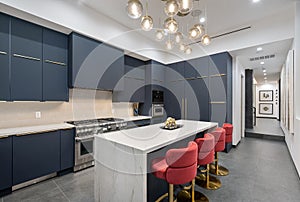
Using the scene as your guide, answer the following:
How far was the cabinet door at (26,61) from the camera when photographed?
91.4 inches

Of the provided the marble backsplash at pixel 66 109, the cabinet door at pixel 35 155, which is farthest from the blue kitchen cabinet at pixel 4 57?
the cabinet door at pixel 35 155

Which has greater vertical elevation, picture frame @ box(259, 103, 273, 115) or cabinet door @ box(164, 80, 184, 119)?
cabinet door @ box(164, 80, 184, 119)

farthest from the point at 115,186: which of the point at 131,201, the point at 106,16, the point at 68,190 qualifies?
the point at 106,16

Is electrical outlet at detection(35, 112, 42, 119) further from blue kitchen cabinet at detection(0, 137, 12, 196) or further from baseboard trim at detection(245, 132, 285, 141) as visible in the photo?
baseboard trim at detection(245, 132, 285, 141)

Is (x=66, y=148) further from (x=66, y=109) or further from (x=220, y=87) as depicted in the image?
(x=220, y=87)

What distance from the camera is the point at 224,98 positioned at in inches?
155

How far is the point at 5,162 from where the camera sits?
2.08 meters

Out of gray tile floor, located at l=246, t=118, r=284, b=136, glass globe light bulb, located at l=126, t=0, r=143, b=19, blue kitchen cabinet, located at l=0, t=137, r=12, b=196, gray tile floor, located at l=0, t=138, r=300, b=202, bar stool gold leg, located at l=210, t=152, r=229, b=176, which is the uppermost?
glass globe light bulb, located at l=126, t=0, r=143, b=19

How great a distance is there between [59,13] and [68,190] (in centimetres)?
287

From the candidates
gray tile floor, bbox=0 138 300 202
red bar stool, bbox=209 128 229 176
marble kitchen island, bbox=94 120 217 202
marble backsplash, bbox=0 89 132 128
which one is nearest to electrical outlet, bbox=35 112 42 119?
marble backsplash, bbox=0 89 132 128

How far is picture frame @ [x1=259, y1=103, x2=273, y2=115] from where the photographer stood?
11.4m

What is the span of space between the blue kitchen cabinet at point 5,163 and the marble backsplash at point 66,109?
54 cm

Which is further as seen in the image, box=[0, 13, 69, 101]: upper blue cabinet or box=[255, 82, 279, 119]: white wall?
box=[255, 82, 279, 119]: white wall

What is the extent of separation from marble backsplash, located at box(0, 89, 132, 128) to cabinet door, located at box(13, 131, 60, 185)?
544mm
